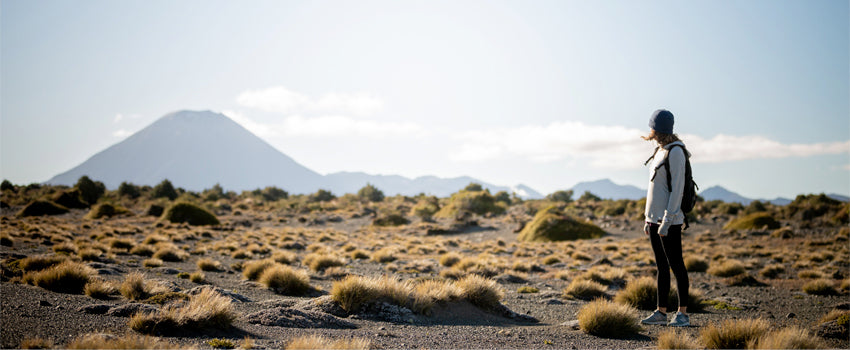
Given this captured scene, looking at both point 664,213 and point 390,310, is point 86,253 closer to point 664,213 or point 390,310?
point 390,310

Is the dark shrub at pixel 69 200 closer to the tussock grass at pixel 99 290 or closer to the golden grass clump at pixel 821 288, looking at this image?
the tussock grass at pixel 99 290

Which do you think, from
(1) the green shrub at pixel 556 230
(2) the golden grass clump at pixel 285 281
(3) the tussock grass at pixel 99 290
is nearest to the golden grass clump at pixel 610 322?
(2) the golden grass clump at pixel 285 281

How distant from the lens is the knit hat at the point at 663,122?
4.86 metres

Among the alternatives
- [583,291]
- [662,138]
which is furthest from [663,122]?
[583,291]

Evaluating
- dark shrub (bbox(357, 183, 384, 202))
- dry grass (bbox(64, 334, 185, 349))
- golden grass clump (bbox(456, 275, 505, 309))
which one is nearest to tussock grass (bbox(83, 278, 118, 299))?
dry grass (bbox(64, 334, 185, 349))

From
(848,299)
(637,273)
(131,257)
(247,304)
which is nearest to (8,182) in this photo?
(131,257)

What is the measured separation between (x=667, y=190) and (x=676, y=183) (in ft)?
0.61

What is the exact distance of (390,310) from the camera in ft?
20.1

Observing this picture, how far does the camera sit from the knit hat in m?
4.86

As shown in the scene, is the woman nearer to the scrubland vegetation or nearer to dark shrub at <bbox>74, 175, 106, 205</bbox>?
the scrubland vegetation

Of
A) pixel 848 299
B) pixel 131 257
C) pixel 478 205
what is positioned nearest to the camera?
pixel 848 299

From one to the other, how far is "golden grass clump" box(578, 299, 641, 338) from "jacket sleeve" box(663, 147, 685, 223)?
1.45 meters

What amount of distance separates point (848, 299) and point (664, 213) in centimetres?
855

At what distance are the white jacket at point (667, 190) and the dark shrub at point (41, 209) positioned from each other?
3792 centimetres
